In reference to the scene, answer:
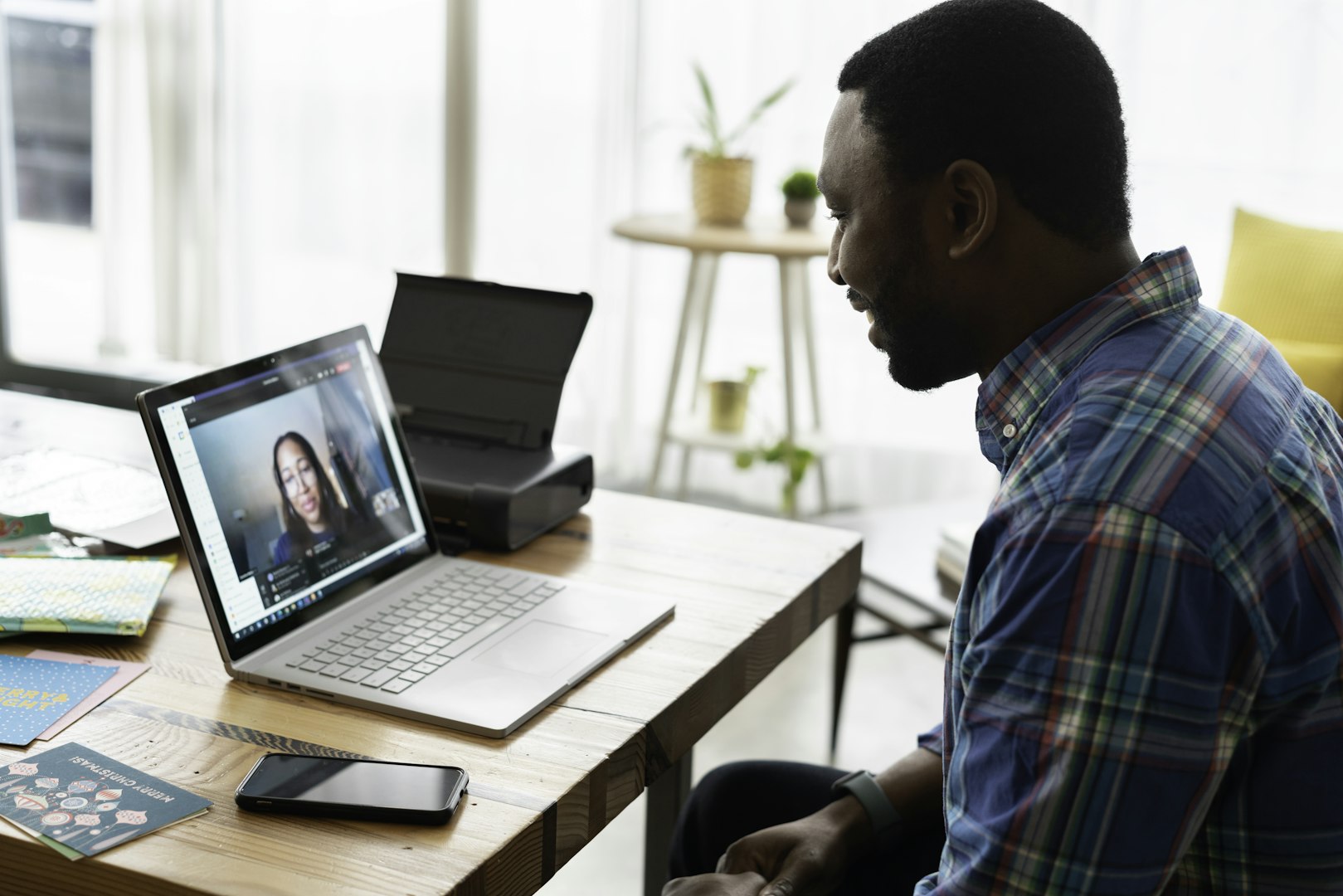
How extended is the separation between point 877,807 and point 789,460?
1.94 metres

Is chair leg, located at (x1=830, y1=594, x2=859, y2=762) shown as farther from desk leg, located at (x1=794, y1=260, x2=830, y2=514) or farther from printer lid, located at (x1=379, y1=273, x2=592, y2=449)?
desk leg, located at (x1=794, y1=260, x2=830, y2=514)


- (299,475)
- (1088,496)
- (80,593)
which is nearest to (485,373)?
(299,475)

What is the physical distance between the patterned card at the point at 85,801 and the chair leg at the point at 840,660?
4.18 feet

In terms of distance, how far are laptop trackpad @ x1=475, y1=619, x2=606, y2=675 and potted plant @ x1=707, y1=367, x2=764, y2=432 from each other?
201cm

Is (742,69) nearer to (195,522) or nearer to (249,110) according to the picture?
(249,110)

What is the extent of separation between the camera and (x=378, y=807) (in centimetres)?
83

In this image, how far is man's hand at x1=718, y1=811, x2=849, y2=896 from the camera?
3.51ft

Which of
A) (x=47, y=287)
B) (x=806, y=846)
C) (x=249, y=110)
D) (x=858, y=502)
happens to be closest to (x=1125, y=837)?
(x=806, y=846)

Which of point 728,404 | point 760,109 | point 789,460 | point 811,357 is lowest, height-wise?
point 789,460

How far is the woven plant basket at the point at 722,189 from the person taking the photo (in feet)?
9.77

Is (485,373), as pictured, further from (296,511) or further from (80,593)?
(80,593)

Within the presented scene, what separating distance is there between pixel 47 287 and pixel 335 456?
3590 millimetres

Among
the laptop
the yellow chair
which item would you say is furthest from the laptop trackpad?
the yellow chair

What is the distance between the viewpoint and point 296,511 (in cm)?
111
